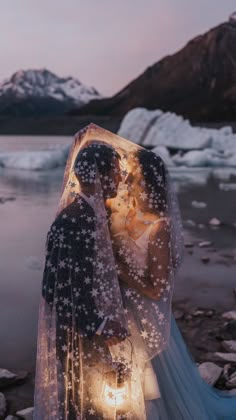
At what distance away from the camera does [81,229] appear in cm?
187

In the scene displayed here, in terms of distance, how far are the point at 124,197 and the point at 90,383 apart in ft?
2.48

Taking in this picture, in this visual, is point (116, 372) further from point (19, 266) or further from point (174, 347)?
point (19, 266)

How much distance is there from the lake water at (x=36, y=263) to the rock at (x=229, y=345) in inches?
32.4

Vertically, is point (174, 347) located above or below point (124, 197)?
below

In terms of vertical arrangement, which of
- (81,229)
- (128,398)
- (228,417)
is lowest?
(228,417)

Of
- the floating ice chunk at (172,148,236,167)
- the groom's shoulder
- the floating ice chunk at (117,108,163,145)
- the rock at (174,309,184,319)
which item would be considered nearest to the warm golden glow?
the groom's shoulder

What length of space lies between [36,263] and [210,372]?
3.14m

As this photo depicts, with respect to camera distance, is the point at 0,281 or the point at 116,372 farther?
the point at 0,281

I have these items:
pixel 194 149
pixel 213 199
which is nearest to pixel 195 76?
pixel 194 149

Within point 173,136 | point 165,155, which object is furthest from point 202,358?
point 173,136

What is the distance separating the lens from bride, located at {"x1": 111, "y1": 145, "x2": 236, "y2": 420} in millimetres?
2051

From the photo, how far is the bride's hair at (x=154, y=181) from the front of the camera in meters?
2.15

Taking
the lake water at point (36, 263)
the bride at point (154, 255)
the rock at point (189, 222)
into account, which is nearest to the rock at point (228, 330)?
the lake water at point (36, 263)

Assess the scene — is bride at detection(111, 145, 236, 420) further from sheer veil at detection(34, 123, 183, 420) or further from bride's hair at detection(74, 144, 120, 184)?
bride's hair at detection(74, 144, 120, 184)
